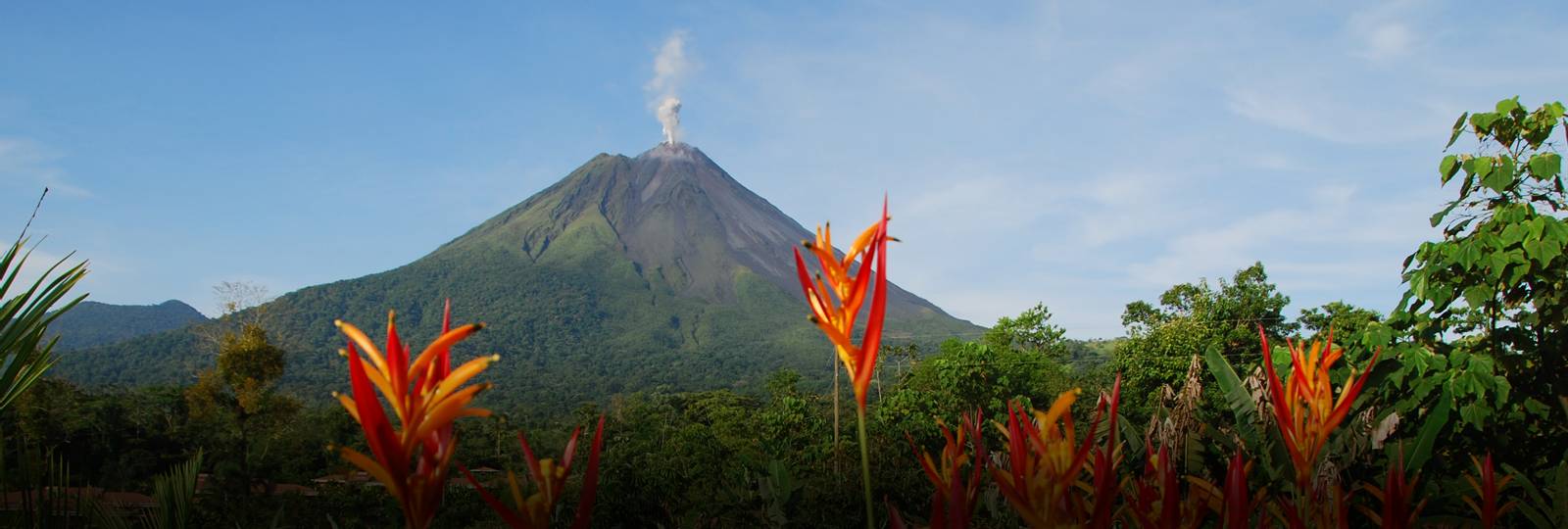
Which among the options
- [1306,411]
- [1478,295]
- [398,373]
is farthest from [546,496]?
[1478,295]

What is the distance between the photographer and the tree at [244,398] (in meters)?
16.5

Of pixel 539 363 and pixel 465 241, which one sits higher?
pixel 465 241

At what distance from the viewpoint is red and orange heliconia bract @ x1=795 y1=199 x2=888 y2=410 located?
63 centimetres

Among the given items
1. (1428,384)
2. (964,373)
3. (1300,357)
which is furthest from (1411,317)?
(964,373)

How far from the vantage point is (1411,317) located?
4.29 m

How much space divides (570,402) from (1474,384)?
55278 millimetres

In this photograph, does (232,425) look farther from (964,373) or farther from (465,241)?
(465,241)

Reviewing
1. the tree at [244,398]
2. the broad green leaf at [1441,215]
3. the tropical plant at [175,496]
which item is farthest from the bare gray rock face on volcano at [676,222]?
the tropical plant at [175,496]

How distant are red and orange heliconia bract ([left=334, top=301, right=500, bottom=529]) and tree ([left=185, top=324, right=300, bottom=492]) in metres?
16.9

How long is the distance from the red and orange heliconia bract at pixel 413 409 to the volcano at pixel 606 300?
51.8m

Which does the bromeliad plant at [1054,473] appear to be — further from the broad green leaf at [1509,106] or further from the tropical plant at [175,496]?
the broad green leaf at [1509,106]

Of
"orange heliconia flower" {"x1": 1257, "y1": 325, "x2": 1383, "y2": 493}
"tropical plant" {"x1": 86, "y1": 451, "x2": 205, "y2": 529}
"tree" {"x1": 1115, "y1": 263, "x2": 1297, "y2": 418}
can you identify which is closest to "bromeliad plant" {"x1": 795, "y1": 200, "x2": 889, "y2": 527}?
"orange heliconia flower" {"x1": 1257, "y1": 325, "x2": 1383, "y2": 493}

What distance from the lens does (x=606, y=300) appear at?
343ft

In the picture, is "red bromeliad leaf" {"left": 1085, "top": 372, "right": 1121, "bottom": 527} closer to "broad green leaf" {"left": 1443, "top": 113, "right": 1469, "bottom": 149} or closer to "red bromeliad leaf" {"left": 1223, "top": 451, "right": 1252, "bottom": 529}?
"red bromeliad leaf" {"left": 1223, "top": 451, "right": 1252, "bottom": 529}
